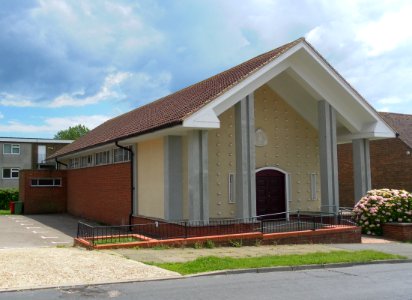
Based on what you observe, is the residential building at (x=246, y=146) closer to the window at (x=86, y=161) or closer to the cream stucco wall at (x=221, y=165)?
the cream stucco wall at (x=221, y=165)

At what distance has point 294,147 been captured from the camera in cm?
2080

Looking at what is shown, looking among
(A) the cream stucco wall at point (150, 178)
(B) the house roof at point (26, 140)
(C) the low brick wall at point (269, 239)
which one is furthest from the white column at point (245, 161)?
(B) the house roof at point (26, 140)

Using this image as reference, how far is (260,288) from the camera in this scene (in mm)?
9055

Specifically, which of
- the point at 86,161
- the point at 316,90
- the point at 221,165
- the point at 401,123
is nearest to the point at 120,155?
the point at 221,165

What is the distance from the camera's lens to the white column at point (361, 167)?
2019 cm

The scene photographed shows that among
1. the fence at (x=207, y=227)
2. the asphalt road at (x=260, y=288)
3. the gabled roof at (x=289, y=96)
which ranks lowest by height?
the asphalt road at (x=260, y=288)

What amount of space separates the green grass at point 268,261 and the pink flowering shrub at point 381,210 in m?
5.44

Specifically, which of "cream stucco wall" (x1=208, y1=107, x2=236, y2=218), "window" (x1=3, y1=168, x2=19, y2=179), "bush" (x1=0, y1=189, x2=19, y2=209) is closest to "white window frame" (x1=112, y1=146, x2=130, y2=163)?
"cream stucco wall" (x1=208, y1=107, x2=236, y2=218)

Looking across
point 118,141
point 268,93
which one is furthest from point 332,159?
point 118,141

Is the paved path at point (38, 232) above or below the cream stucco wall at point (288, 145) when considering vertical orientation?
below

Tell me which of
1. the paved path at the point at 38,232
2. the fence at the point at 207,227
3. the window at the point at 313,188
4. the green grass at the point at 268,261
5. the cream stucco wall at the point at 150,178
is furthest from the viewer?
the window at the point at 313,188

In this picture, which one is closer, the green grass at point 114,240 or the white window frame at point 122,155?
the green grass at point 114,240

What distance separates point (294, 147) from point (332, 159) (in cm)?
234

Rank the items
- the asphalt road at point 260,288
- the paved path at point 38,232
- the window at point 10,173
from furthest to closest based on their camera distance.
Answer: the window at point 10,173 → the paved path at point 38,232 → the asphalt road at point 260,288
